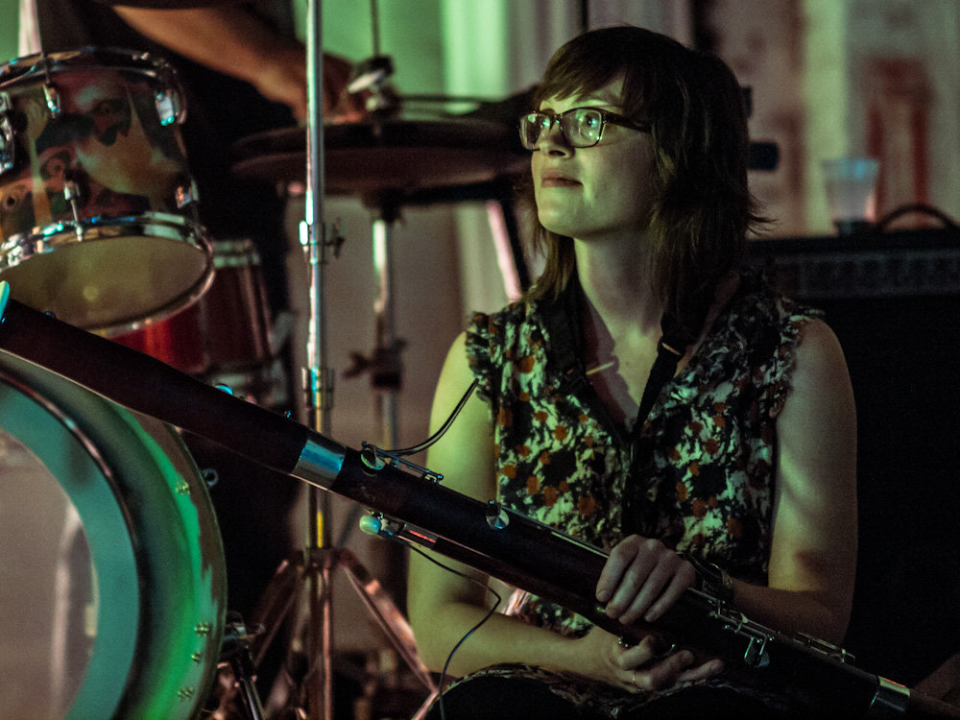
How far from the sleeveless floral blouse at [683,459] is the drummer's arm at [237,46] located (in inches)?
41.1

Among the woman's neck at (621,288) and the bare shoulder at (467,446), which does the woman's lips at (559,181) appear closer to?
the woman's neck at (621,288)

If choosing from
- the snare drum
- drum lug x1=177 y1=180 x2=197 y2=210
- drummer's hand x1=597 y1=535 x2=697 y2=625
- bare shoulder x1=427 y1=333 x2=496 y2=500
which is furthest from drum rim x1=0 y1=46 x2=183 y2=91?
drummer's hand x1=597 y1=535 x2=697 y2=625

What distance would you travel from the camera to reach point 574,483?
1.28 m

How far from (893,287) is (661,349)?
2.16 feet

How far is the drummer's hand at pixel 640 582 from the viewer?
3.23 ft

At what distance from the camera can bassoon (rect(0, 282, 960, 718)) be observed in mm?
937

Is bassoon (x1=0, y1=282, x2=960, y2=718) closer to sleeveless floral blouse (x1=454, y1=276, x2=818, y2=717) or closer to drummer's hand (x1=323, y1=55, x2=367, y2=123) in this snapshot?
sleeveless floral blouse (x1=454, y1=276, x2=818, y2=717)

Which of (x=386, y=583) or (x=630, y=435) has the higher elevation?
(x=630, y=435)

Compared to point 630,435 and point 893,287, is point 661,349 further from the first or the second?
point 893,287

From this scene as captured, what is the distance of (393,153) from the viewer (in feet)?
5.27

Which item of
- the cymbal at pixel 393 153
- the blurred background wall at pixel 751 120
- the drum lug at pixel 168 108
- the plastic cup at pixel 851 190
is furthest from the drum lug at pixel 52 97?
the blurred background wall at pixel 751 120

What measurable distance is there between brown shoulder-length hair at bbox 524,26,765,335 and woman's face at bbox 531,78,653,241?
2 centimetres

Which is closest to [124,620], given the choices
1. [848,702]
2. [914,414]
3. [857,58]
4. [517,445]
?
[517,445]

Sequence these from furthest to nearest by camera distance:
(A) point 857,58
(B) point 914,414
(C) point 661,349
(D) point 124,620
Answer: (A) point 857,58 → (B) point 914,414 → (C) point 661,349 → (D) point 124,620
